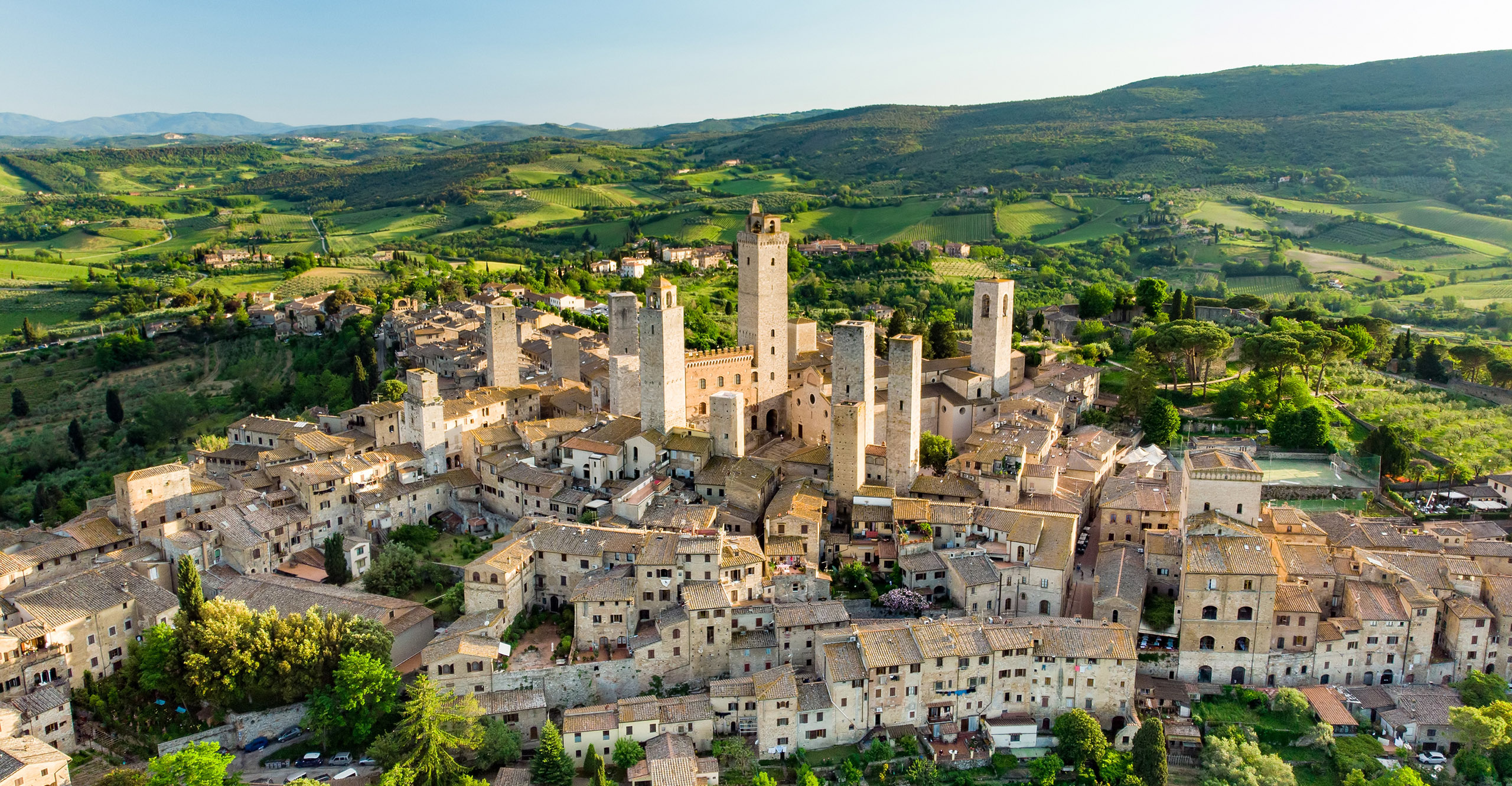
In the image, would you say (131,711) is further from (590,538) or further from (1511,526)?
(1511,526)

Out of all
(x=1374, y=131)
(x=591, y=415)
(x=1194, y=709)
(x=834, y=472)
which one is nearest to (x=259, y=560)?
(x=591, y=415)

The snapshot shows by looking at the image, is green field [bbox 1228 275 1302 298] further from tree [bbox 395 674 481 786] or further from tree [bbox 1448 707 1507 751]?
tree [bbox 395 674 481 786]

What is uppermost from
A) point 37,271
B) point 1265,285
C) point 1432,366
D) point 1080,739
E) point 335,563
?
Result: point 37,271

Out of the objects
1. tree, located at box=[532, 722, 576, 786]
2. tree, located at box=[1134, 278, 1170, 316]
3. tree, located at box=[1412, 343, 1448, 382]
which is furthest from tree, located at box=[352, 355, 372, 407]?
tree, located at box=[1412, 343, 1448, 382]

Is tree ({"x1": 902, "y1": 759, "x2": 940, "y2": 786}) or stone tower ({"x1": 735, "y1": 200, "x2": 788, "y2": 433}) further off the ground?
stone tower ({"x1": 735, "y1": 200, "x2": 788, "y2": 433})

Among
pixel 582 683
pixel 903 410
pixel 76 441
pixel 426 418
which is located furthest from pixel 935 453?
pixel 76 441

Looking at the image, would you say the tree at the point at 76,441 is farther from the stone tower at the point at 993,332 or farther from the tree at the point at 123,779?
the stone tower at the point at 993,332

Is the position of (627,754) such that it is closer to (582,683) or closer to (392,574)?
(582,683)
